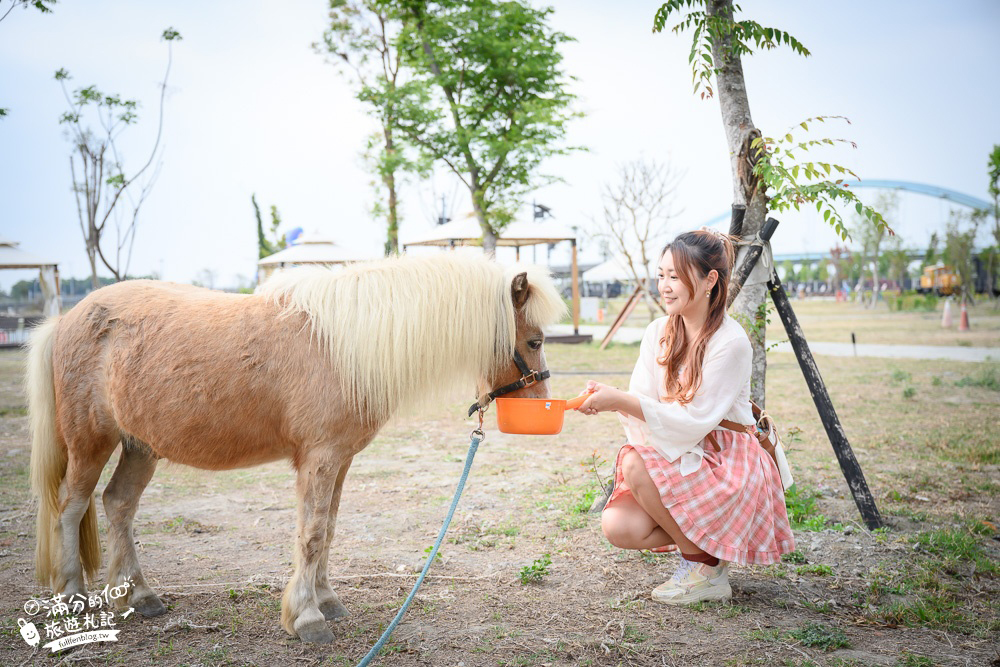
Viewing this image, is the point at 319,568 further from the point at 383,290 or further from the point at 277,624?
the point at 383,290

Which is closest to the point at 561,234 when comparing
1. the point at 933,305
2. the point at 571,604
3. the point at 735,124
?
the point at 735,124

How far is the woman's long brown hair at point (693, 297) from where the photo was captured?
2.59m

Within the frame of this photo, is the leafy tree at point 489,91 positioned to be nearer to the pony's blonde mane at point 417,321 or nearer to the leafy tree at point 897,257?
the pony's blonde mane at point 417,321

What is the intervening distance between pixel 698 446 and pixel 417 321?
1.30 m

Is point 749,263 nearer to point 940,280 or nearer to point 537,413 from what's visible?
point 537,413

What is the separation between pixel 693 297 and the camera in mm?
2617

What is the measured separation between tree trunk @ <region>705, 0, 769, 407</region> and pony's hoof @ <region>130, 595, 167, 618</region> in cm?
334

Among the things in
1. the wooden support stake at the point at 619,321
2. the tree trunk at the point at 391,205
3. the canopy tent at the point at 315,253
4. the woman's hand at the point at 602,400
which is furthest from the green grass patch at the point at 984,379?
the tree trunk at the point at 391,205

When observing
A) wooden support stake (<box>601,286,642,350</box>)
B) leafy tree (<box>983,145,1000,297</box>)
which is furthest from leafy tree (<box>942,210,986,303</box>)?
wooden support stake (<box>601,286,642,350</box>)

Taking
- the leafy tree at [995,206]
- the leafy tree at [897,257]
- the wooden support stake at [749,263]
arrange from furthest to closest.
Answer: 1. the leafy tree at [897,257]
2. the leafy tree at [995,206]
3. the wooden support stake at [749,263]

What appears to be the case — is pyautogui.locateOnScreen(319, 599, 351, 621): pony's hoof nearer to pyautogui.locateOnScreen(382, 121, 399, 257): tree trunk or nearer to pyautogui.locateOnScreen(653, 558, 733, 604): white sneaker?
pyautogui.locateOnScreen(653, 558, 733, 604): white sneaker

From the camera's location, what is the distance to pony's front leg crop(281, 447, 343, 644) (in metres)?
2.50

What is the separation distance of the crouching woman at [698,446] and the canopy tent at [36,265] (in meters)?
15.0
